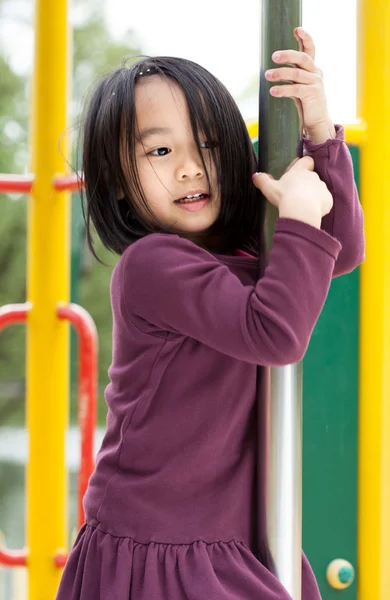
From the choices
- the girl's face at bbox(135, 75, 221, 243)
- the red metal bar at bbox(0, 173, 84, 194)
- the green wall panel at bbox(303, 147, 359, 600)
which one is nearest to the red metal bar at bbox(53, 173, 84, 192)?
the red metal bar at bbox(0, 173, 84, 194)

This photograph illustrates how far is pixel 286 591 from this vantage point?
0.87 m

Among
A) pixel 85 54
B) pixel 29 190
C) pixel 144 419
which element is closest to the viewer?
pixel 144 419

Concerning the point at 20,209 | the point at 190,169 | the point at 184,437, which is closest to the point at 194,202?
the point at 190,169

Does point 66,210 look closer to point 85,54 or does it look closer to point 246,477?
point 246,477

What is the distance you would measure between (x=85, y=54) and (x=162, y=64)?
698 cm

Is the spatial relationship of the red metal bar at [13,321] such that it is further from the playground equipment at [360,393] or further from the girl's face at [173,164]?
the girl's face at [173,164]

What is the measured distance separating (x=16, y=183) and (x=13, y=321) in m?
0.30

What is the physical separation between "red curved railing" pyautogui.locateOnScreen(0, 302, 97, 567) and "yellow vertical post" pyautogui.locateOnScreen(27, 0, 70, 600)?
0.02 metres

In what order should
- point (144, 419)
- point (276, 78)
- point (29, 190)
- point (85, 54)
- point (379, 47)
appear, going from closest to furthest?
point (276, 78) < point (144, 419) < point (379, 47) < point (29, 190) < point (85, 54)

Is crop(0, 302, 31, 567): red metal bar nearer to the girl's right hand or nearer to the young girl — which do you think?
the young girl

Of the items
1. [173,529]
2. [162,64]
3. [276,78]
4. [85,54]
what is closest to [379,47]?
[162,64]

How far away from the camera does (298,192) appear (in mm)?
835

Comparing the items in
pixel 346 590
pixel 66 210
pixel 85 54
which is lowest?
pixel 346 590

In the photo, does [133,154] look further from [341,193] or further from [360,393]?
[360,393]
